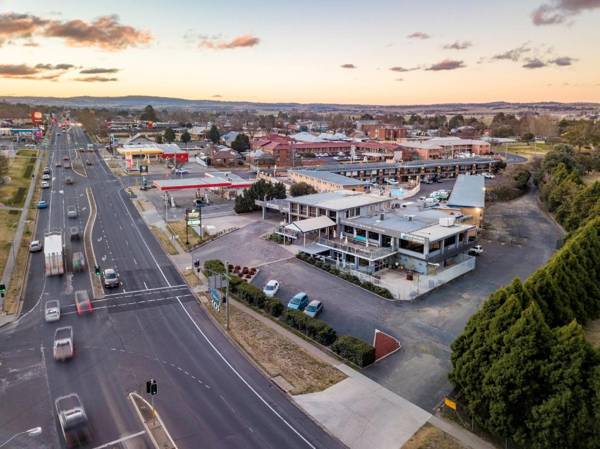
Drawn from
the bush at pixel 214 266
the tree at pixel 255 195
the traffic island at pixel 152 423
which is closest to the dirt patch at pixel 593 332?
the traffic island at pixel 152 423

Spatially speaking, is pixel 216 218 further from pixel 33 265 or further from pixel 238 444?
pixel 238 444

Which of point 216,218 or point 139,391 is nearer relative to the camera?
point 139,391

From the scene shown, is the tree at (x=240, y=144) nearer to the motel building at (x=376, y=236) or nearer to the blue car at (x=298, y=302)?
the motel building at (x=376, y=236)

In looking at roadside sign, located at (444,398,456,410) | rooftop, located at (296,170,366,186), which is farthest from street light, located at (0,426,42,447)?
rooftop, located at (296,170,366,186)

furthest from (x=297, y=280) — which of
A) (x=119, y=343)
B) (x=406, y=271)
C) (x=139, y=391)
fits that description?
(x=139, y=391)

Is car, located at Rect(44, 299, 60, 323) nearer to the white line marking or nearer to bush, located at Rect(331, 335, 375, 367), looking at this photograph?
the white line marking

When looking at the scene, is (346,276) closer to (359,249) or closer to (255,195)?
(359,249)
